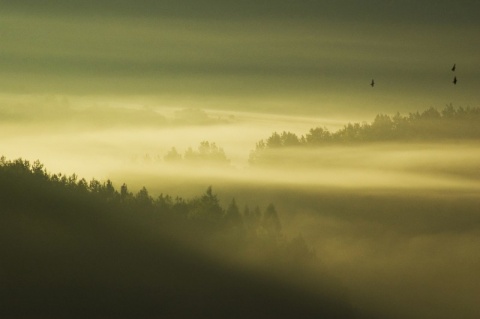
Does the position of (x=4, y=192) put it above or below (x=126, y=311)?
above

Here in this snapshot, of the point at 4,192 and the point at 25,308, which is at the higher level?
the point at 4,192

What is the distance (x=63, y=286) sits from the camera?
197125 mm

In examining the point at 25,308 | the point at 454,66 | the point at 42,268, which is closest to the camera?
the point at 454,66

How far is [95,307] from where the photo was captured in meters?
197

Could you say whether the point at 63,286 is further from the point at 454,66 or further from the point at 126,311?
the point at 454,66

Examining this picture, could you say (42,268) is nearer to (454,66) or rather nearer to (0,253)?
(0,253)

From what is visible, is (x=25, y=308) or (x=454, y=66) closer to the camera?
(x=454, y=66)

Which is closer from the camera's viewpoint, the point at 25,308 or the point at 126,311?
the point at 25,308

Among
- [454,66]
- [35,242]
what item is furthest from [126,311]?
[454,66]

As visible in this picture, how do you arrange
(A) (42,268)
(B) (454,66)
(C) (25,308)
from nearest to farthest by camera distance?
(B) (454,66)
(C) (25,308)
(A) (42,268)

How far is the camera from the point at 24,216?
198375 millimetres

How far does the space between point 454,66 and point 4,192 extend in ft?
391

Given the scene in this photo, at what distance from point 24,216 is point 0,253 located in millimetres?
8257

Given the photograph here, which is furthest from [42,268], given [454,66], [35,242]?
[454,66]
